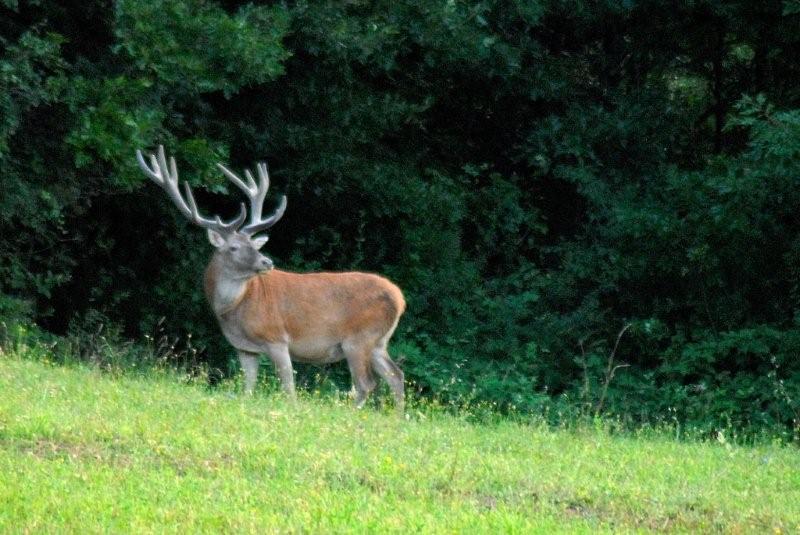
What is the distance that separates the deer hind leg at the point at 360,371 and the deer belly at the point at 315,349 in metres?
0.10

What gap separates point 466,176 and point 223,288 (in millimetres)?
6455

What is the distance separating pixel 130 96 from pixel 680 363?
6152mm

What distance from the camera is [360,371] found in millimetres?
13617

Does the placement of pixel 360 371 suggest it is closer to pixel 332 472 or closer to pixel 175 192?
pixel 175 192

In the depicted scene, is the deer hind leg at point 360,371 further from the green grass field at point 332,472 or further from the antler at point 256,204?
the green grass field at point 332,472

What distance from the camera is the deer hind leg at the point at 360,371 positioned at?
44.2 feet

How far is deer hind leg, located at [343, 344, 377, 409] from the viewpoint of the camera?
13.5 metres

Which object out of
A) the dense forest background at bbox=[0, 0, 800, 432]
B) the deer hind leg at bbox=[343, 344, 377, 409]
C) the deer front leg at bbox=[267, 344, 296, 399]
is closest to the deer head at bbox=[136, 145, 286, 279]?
the dense forest background at bbox=[0, 0, 800, 432]

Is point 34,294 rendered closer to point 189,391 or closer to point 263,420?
point 189,391

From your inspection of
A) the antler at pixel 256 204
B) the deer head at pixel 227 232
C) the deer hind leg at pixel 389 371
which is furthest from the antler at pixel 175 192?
the deer hind leg at pixel 389 371

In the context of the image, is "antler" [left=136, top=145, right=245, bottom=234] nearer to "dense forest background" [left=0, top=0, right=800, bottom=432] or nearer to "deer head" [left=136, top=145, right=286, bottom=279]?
"deer head" [left=136, top=145, right=286, bottom=279]

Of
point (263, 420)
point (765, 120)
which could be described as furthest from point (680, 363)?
point (263, 420)

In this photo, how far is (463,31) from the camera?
17500mm

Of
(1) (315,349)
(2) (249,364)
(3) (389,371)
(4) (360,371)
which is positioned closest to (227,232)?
(2) (249,364)
